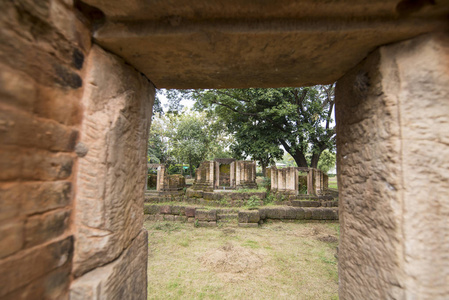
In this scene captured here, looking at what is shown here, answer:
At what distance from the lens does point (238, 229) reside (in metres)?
5.78

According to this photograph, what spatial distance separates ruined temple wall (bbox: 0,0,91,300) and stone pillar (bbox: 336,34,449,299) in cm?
153

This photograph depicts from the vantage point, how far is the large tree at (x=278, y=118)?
11.0 meters

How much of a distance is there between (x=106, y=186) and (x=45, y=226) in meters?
0.26

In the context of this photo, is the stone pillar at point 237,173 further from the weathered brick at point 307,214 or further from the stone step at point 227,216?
the weathered brick at point 307,214

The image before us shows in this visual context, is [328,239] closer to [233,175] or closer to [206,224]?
[206,224]

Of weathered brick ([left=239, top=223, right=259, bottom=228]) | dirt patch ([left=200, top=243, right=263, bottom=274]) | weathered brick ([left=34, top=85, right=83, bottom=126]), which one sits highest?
weathered brick ([left=34, top=85, right=83, bottom=126])

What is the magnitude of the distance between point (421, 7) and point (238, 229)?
19.3 feet

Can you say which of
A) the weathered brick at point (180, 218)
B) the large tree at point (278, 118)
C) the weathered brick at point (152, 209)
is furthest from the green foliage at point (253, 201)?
the large tree at point (278, 118)

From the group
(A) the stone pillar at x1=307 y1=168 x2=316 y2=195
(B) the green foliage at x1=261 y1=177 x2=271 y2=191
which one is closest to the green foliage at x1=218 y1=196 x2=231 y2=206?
(B) the green foliage at x1=261 y1=177 x2=271 y2=191

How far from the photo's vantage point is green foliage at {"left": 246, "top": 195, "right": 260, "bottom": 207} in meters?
7.13

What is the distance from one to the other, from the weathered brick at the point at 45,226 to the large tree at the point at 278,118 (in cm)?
1033

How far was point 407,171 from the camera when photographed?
2.83 feet

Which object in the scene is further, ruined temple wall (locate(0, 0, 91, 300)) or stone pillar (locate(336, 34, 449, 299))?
stone pillar (locate(336, 34, 449, 299))

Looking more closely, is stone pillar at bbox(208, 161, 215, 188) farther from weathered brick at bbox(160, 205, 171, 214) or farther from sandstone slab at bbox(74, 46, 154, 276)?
sandstone slab at bbox(74, 46, 154, 276)
